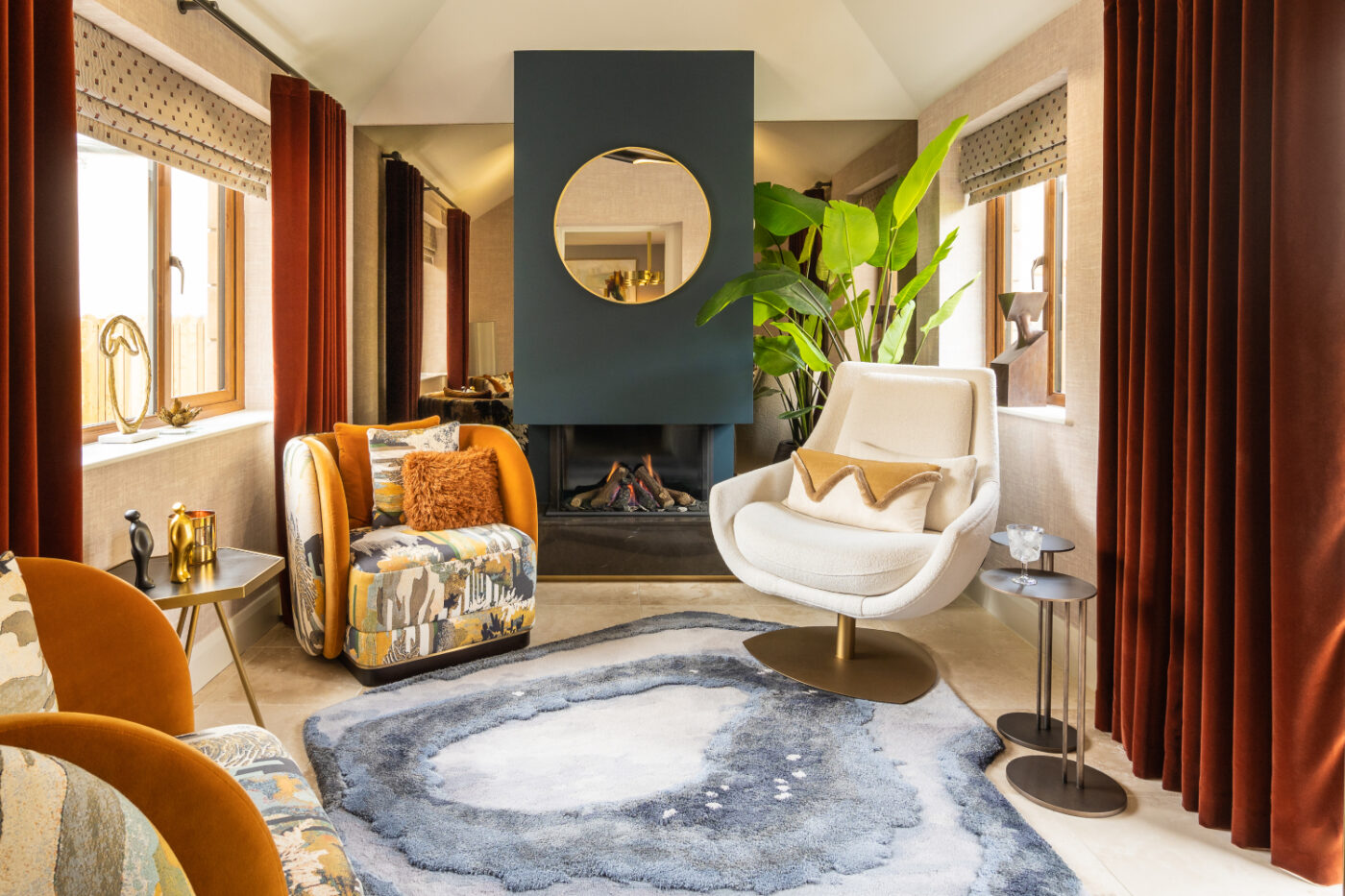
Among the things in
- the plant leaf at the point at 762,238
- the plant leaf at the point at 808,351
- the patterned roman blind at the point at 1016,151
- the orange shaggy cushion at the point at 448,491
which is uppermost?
the patterned roman blind at the point at 1016,151

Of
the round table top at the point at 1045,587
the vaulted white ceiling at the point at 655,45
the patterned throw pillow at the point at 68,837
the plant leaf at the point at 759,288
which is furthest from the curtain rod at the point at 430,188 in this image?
the patterned throw pillow at the point at 68,837

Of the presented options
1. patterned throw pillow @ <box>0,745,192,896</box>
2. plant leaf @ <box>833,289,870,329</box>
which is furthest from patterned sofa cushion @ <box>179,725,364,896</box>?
plant leaf @ <box>833,289,870,329</box>

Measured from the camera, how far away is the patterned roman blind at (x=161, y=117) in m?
2.23

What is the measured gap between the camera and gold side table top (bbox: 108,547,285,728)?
1.93 meters

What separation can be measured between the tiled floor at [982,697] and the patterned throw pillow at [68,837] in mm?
1531

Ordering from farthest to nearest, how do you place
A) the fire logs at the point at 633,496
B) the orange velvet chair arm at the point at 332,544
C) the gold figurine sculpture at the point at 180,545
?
the fire logs at the point at 633,496
the orange velvet chair arm at the point at 332,544
the gold figurine sculpture at the point at 180,545

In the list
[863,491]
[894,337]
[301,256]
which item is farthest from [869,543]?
[301,256]

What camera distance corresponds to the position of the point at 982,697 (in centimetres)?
261

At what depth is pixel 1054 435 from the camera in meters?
2.95

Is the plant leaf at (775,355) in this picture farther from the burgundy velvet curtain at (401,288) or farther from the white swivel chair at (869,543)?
the burgundy velvet curtain at (401,288)

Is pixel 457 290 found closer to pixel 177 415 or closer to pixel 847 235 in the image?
pixel 177 415

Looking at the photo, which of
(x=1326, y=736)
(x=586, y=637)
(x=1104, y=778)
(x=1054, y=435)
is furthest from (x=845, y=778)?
(x=1054, y=435)

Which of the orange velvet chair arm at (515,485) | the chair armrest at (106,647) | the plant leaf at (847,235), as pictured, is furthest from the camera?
the plant leaf at (847,235)

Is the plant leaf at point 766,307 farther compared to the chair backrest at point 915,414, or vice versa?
the plant leaf at point 766,307
